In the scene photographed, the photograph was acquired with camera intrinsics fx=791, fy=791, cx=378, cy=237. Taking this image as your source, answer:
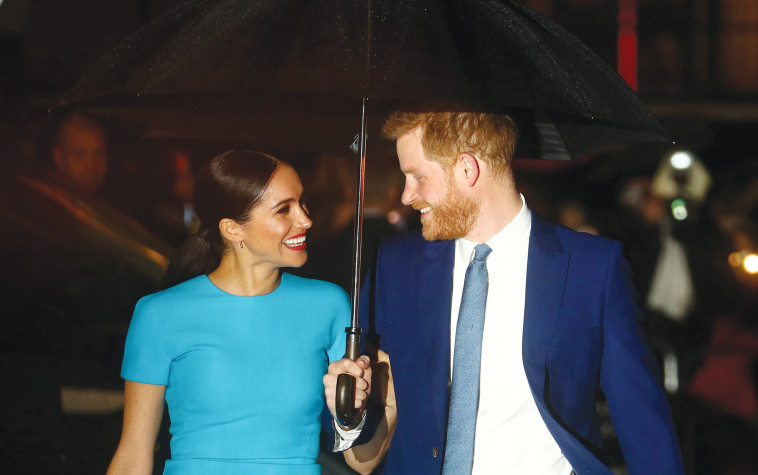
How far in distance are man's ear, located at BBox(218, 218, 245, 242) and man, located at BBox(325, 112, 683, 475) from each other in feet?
2.00

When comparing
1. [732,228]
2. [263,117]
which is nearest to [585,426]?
[263,117]

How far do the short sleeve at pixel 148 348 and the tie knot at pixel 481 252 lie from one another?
1.09m

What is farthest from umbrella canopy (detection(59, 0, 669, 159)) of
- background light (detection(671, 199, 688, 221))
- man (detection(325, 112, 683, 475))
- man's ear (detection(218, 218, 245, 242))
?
background light (detection(671, 199, 688, 221))

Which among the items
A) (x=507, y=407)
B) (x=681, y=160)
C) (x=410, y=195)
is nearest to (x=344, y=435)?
(x=507, y=407)

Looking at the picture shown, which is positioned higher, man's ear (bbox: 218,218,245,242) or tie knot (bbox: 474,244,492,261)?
man's ear (bbox: 218,218,245,242)

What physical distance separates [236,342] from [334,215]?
14.1ft

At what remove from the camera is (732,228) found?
6523 mm

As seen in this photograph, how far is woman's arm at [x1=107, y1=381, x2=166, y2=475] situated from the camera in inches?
105

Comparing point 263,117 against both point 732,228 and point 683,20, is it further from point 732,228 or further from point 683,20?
point 683,20

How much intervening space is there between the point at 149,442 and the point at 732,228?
538 cm

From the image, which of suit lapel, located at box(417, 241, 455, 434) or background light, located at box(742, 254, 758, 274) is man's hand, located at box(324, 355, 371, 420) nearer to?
suit lapel, located at box(417, 241, 455, 434)

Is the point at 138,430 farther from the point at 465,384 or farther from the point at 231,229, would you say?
the point at 465,384

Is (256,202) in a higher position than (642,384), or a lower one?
higher

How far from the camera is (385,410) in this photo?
9.62 feet
